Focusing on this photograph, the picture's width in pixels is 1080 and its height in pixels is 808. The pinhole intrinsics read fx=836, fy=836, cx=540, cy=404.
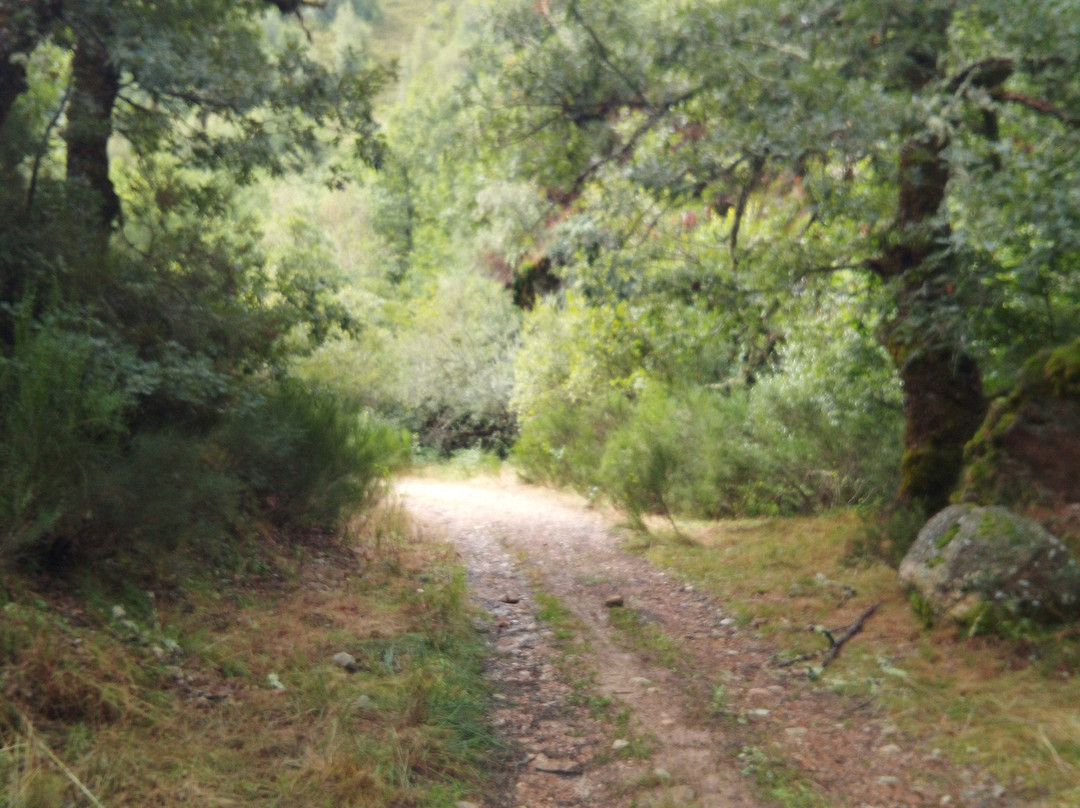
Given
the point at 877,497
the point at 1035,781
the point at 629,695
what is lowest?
the point at 629,695

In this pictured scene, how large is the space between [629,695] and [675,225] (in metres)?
5.84

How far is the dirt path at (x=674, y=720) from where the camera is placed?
3.88 metres

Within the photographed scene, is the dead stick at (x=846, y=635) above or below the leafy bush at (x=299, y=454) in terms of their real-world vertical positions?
below

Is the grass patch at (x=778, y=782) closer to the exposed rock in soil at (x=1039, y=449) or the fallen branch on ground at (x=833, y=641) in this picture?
the fallen branch on ground at (x=833, y=641)

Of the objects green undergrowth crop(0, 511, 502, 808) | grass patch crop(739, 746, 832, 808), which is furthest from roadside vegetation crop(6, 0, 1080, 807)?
grass patch crop(739, 746, 832, 808)

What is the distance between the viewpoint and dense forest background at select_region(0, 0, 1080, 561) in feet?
17.3

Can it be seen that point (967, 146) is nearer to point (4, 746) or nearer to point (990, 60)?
point (990, 60)

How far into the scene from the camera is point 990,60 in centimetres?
655

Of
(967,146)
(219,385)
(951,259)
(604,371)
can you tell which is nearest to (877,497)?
(951,259)

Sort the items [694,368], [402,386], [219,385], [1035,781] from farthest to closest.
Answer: [402,386] < [694,368] < [219,385] < [1035,781]

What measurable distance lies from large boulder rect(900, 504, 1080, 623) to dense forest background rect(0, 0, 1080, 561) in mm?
1531

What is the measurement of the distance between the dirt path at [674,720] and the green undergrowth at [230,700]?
12.5 inches

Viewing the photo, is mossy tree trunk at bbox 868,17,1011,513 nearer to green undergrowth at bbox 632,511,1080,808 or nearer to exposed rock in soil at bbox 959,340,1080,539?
exposed rock in soil at bbox 959,340,1080,539

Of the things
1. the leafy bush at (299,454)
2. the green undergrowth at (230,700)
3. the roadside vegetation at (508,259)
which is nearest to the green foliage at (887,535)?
the roadside vegetation at (508,259)
